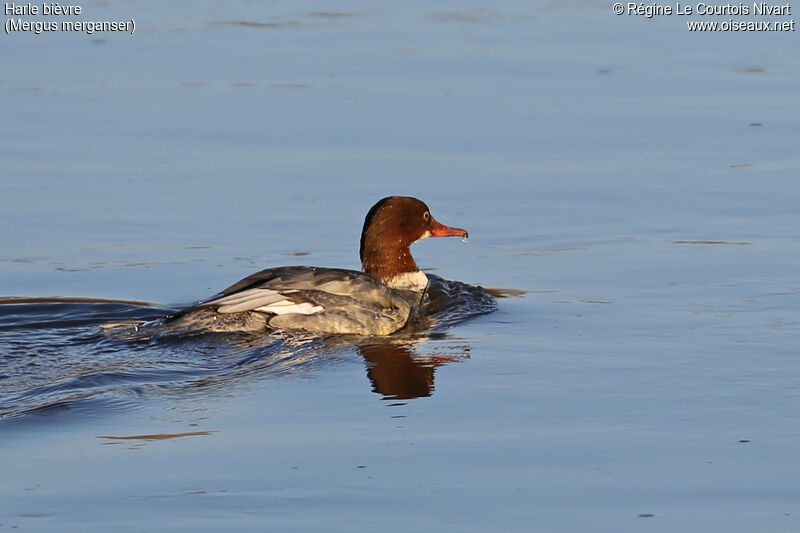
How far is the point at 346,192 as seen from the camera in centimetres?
1197

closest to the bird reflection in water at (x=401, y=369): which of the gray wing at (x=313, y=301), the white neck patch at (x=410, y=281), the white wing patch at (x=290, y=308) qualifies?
the gray wing at (x=313, y=301)

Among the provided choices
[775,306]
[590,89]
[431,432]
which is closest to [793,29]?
[590,89]

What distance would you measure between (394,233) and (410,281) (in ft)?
1.25

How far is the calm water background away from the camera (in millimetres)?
6059

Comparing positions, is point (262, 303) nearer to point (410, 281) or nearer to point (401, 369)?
point (401, 369)

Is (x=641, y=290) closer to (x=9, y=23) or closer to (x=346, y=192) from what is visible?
(x=346, y=192)

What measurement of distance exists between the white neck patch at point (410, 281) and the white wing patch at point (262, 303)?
1.19m

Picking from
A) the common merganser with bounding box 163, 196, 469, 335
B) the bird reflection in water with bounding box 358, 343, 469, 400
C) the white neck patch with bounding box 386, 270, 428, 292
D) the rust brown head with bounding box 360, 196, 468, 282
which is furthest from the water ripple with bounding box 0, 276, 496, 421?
the rust brown head with bounding box 360, 196, 468, 282

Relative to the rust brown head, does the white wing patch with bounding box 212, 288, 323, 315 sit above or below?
below

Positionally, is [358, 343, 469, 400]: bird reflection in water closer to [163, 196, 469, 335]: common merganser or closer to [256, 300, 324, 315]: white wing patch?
[163, 196, 469, 335]: common merganser

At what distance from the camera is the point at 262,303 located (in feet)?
30.4

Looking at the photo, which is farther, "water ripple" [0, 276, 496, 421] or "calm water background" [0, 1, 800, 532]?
"water ripple" [0, 276, 496, 421]

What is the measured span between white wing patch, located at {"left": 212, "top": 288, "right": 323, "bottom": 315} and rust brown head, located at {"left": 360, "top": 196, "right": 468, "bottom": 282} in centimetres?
125

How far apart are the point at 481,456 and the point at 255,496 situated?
1.11 meters
